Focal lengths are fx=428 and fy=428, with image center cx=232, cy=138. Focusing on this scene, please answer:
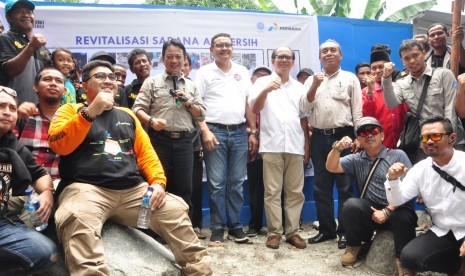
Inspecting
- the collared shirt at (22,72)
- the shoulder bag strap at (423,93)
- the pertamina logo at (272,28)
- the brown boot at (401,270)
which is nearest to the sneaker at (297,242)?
the brown boot at (401,270)

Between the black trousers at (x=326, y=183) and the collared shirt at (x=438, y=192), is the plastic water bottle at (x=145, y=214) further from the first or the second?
the black trousers at (x=326, y=183)

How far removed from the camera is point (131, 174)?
3439 mm

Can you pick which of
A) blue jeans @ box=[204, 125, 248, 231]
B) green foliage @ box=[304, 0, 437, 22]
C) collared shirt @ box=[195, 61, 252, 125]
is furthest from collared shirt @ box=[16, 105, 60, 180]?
green foliage @ box=[304, 0, 437, 22]

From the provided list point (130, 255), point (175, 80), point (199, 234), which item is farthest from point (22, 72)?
point (199, 234)

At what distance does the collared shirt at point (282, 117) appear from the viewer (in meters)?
5.02

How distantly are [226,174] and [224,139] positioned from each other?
42 cm

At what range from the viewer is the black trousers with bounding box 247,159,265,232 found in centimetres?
554

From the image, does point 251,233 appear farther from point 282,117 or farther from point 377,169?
point 377,169

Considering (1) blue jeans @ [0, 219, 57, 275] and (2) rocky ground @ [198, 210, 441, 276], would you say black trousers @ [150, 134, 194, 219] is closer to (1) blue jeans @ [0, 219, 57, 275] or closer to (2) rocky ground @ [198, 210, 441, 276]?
(2) rocky ground @ [198, 210, 441, 276]

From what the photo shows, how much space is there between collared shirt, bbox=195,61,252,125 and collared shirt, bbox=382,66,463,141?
167 centimetres

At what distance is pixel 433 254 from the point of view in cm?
357

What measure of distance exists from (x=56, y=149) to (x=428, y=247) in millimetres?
3119

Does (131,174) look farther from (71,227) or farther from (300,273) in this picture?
(300,273)

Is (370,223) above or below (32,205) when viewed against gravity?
below
